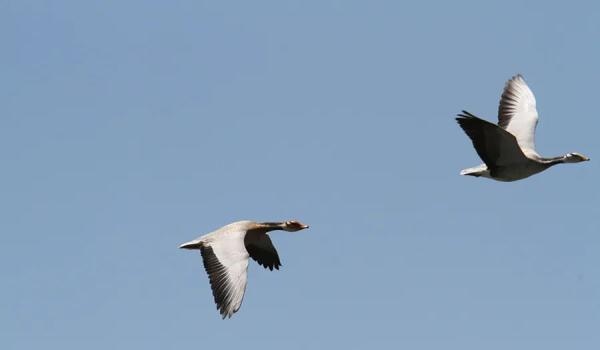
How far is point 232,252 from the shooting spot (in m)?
34.2

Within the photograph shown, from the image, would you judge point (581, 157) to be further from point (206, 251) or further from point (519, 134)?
point (206, 251)

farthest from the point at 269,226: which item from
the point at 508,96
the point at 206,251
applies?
the point at 508,96

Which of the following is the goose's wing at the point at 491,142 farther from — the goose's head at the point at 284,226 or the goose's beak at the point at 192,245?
the goose's beak at the point at 192,245

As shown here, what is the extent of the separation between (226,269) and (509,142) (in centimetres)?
929

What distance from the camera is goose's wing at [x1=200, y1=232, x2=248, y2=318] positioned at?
106 ft

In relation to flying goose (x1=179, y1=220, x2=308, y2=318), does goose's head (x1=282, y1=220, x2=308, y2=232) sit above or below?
above

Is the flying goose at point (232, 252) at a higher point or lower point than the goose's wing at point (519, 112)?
lower

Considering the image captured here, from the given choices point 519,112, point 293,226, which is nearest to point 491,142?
point 519,112

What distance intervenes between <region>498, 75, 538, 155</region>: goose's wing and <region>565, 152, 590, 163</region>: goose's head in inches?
63.2

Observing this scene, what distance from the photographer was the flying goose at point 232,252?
32500mm

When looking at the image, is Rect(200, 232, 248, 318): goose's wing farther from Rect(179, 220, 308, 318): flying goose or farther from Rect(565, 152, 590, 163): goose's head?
Rect(565, 152, 590, 163): goose's head

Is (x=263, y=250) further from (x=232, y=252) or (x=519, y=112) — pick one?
(x=519, y=112)

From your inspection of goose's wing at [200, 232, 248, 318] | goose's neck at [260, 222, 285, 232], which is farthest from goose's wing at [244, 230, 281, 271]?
goose's wing at [200, 232, 248, 318]

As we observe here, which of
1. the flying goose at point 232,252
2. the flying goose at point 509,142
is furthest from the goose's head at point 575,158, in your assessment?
the flying goose at point 232,252
